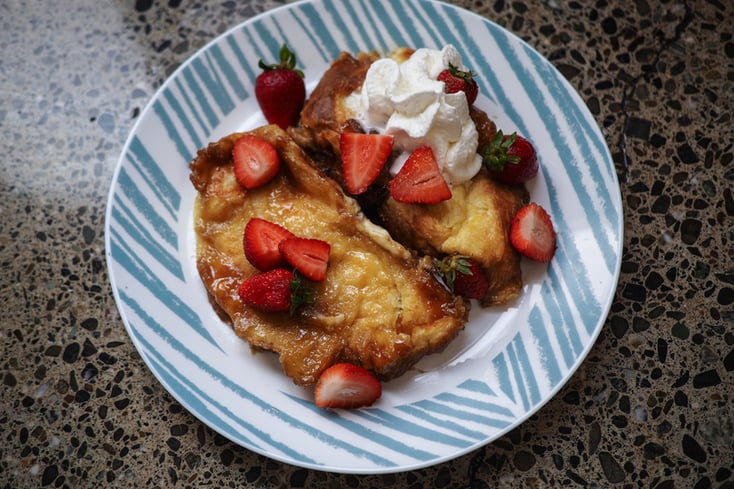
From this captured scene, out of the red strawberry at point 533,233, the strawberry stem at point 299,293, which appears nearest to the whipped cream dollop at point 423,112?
the red strawberry at point 533,233

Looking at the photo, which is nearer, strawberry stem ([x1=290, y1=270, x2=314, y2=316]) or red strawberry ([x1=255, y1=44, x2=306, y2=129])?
strawberry stem ([x1=290, y1=270, x2=314, y2=316])

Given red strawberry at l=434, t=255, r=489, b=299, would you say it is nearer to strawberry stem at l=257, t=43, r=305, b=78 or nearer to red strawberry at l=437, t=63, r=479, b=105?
red strawberry at l=437, t=63, r=479, b=105

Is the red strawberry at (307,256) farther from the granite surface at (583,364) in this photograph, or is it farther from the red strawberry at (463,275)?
the granite surface at (583,364)

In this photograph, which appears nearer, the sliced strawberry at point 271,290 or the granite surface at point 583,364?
the sliced strawberry at point 271,290

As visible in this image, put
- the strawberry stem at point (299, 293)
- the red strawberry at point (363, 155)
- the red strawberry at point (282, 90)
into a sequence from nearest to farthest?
the strawberry stem at point (299, 293)
the red strawberry at point (363, 155)
the red strawberry at point (282, 90)

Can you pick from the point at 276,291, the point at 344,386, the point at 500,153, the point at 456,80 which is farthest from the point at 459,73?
the point at 344,386

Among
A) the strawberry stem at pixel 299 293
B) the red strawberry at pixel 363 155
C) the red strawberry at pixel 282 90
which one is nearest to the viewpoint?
→ the strawberry stem at pixel 299 293

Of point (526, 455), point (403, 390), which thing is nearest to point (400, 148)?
point (403, 390)

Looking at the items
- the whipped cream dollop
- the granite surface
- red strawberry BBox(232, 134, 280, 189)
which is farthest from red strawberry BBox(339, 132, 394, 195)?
the granite surface
